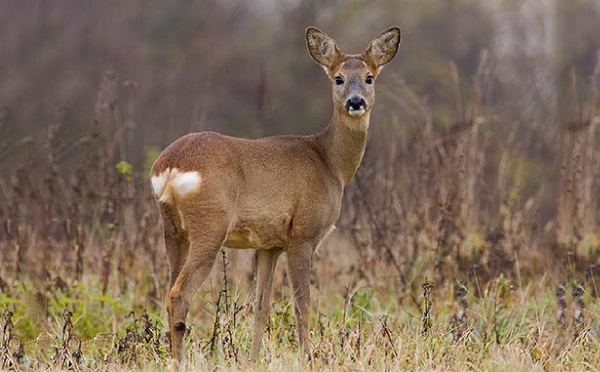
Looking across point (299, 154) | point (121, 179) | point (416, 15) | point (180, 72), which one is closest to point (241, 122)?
point (180, 72)

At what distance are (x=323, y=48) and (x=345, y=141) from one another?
2.17 ft

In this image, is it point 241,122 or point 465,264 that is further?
point 241,122

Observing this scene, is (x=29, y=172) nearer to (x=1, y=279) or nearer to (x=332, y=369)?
(x=1, y=279)

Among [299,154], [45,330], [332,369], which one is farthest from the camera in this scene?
[45,330]

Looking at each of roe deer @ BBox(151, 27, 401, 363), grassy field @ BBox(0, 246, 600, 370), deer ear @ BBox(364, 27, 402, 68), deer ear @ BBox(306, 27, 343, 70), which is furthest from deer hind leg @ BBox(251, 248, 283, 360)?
deer ear @ BBox(364, 27, 402, 68)

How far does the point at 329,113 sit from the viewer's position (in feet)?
87.4

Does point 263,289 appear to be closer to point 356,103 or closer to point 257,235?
point 257,235

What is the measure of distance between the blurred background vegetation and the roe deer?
1598 millimetres

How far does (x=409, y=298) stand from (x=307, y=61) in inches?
755

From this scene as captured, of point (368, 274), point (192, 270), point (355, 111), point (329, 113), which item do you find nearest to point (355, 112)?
point (355, 111)

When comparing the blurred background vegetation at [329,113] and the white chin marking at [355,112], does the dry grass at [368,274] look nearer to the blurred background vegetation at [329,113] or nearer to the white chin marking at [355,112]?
the blurred background vegetation at [329,113]

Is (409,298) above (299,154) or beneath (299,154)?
beneath

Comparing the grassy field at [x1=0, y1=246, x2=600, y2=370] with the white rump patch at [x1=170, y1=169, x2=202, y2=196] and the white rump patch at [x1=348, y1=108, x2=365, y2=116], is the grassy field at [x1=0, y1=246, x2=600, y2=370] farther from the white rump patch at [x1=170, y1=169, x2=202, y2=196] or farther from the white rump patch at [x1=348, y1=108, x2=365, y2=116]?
the white rump patch at [x1=348, y1=108, x2=365, y2=116]

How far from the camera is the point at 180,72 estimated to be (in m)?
26.6
